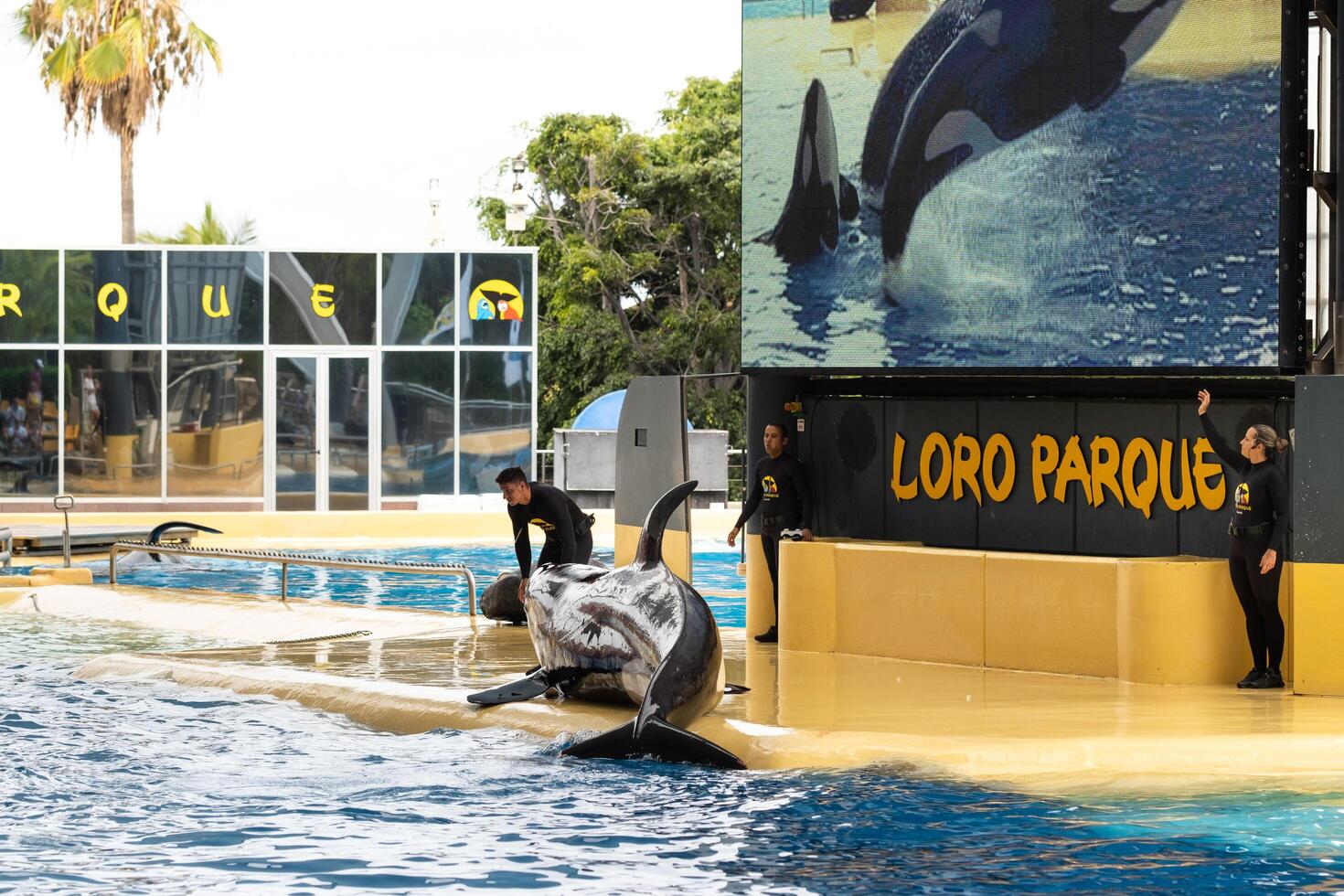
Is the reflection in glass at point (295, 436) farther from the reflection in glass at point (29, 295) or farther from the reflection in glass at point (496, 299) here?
the reflection in glass at point (29, 295)

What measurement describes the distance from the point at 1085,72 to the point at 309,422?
19.3 meters

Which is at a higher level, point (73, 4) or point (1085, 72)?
point (73, 4)

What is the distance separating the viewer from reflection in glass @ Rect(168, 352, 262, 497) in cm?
2873

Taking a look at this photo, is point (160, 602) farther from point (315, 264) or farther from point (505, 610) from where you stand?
point (315, 264)

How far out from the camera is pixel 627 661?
401 inches

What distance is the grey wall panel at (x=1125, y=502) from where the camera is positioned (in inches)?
463

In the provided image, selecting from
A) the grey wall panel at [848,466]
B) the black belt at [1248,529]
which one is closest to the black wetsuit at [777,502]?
Answer: the grey wall panel at [848,466]

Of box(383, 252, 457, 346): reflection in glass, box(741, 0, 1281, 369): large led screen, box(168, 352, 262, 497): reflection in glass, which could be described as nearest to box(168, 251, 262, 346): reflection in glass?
box(168, 352, 262, 497): reflection in glass

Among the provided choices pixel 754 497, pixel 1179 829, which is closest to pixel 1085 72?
pixel 754 497

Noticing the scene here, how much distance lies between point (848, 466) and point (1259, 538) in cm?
365

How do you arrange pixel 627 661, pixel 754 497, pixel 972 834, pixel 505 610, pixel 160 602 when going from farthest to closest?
pixel 160 602, pixel 505 610, pixel 754 497, pixel 627 661, pixel 972 834

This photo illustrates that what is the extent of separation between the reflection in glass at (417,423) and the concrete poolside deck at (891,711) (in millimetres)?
14685

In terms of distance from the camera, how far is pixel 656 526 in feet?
33.6

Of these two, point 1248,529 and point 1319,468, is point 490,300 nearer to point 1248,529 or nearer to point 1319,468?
point 1248,529
